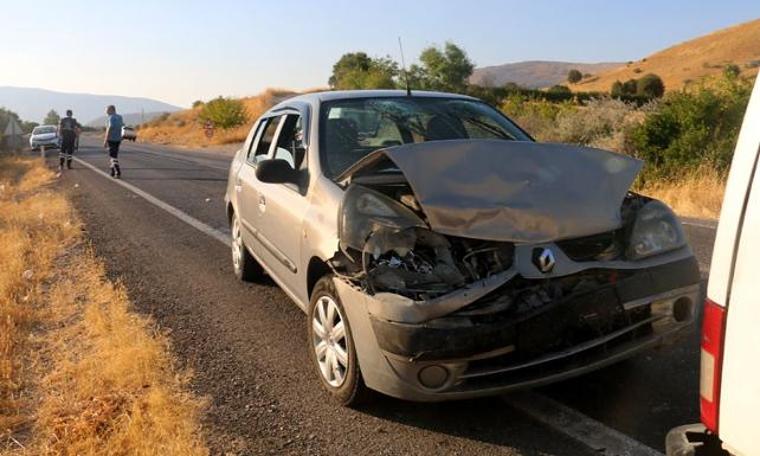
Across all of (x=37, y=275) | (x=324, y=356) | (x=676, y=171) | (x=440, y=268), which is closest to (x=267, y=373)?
(x=324, y=356)

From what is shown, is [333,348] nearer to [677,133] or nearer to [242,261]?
[242,261]

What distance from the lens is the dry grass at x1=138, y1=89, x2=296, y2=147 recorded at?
160 ft

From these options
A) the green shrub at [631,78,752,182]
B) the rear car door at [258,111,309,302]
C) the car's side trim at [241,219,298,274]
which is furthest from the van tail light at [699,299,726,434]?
the green shrub at [631,78,752,182]

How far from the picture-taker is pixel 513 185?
3.55 metres

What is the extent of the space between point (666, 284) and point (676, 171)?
9.85 m

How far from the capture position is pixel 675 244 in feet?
11.4

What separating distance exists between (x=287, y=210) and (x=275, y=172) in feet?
0.88

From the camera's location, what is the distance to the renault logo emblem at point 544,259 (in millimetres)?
3135

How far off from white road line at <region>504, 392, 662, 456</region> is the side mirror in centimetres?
189

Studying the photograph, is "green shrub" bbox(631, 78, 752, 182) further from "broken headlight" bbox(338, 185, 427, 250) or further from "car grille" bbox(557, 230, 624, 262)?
"broken headlight" bbox(338, 185, 427, 250)

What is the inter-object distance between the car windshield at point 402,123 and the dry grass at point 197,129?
40.5 meters

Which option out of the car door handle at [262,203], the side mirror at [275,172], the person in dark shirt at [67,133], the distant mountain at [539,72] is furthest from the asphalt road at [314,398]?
the distant mountain at [539,72]

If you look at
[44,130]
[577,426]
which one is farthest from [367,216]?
[44,130]

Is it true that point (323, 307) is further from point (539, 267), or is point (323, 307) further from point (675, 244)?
point (675, 244)
